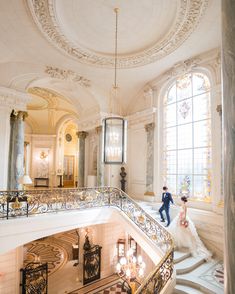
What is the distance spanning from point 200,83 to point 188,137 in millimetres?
2229

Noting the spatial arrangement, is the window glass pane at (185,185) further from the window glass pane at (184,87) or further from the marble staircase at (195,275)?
the window glass pane at (184,87)

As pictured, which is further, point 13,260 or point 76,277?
point 76,277

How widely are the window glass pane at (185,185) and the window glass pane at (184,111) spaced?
7.69ft

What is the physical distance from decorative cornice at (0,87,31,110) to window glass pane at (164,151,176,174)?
6629mm

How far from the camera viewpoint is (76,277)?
955 cm

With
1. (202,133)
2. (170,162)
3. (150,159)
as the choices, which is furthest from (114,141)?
(150,159)

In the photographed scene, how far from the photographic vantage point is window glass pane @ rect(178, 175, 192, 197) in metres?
8.77

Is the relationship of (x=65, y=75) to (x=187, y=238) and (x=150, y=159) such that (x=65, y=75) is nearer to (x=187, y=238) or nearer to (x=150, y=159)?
(x=150, y=159)

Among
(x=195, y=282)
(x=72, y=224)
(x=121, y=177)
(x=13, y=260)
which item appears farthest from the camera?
(x=121, y=177)

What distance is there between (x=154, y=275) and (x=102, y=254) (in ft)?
20.2

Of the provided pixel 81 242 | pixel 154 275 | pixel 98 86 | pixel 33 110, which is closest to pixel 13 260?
pixel 81 242

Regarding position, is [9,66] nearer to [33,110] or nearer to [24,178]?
[24,178]

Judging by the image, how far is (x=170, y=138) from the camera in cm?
989

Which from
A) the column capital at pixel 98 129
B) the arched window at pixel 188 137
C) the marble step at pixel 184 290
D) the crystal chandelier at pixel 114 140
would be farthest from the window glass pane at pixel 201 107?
the marble step at pixel 184 290
